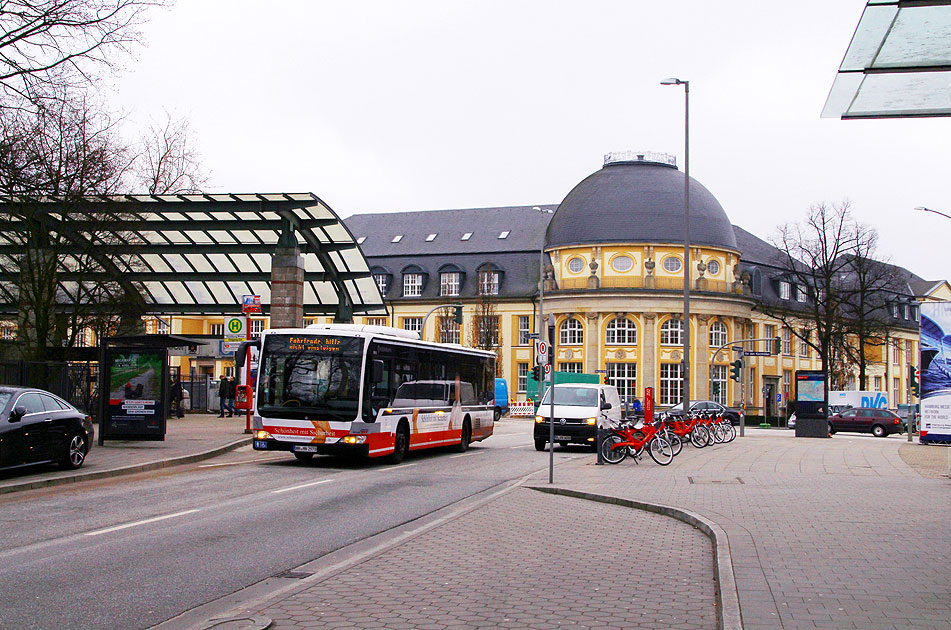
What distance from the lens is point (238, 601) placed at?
8242 millimetres

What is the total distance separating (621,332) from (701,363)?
6.44 meters

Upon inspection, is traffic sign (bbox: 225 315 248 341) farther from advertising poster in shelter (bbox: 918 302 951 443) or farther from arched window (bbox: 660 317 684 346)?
arched window (bbox: 660 317 684 346)

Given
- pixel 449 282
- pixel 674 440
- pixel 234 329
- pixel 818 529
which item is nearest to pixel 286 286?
pixel 234 329

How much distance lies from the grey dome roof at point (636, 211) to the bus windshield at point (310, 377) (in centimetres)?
6133

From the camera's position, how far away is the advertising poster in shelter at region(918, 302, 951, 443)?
95.6ft

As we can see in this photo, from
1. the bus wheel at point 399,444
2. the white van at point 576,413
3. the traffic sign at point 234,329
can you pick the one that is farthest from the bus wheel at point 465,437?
the traffic sign at point 234,329

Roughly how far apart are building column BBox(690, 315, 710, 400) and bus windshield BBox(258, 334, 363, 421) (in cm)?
6236

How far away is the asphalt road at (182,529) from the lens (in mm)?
8211

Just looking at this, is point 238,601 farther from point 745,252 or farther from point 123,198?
point 745,252

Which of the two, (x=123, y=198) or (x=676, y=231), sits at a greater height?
(x=676, y=231)

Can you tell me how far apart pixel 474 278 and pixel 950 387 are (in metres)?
63.1

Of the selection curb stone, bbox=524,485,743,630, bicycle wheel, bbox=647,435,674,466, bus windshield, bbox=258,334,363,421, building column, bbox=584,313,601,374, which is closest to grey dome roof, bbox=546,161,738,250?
building column, bbox=584,313,601,374

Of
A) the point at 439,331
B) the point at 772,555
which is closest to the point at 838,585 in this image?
the point at 772,555

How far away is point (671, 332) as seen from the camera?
8238 centimetres
